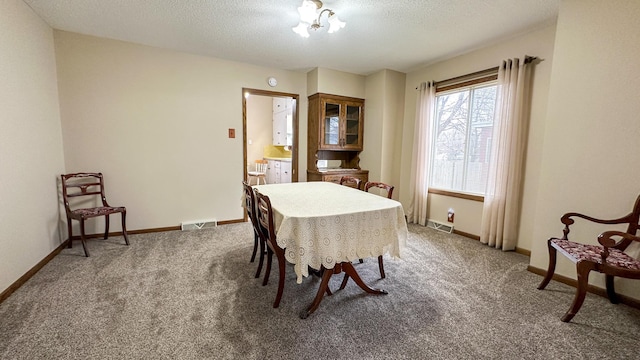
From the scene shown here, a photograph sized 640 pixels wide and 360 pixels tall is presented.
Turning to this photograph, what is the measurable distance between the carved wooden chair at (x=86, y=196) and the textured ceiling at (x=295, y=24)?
5.41 ft

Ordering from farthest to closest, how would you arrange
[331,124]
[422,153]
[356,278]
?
[331,124] < [422,153] < [356,278]

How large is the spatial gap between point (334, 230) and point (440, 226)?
2705mm

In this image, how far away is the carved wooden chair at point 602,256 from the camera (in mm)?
1610

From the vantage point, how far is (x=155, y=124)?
11.0 feet

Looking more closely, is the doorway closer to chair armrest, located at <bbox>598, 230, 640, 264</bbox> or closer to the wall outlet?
the wall outlet

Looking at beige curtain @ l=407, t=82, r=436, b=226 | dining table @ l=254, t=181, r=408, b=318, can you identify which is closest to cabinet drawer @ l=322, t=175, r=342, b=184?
beige curtain @ l=407, t=82, r=436, b=226

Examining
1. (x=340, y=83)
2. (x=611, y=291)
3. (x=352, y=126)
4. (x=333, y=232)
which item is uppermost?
(x=340, y=83)

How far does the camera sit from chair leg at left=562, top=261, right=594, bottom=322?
5.53ft

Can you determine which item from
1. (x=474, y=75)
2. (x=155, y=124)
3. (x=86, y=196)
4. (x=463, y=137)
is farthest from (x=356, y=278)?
→ (x=86, y=196)

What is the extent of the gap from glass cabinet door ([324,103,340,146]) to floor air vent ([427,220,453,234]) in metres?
1.90

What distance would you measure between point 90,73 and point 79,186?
132 centimetres

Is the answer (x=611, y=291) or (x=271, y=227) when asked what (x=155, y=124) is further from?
(x=611, y=291)

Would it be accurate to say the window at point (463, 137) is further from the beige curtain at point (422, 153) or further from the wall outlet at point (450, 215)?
the wall outlet at point (450, 215)

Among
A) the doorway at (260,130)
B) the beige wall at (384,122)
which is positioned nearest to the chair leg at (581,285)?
the beige wall at (384,122)
